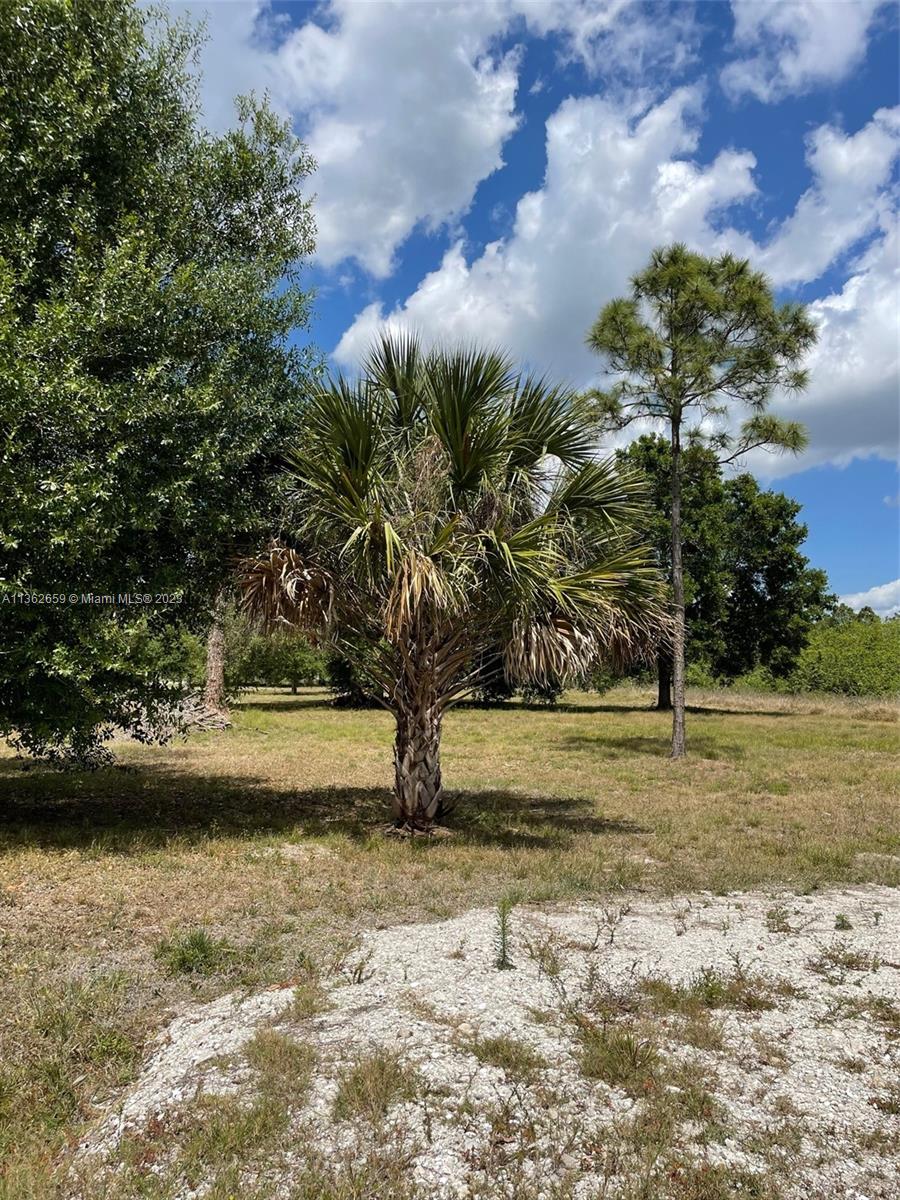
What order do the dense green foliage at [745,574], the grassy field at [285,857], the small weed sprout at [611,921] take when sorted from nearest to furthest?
the grassy field at [285,857] → the small weed sprout at [611,921] → the dense green foliage at [745,574]

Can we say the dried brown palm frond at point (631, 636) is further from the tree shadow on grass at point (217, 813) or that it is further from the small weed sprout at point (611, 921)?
the small weed sprout at point (611, 921)

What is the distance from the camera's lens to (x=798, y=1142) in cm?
274

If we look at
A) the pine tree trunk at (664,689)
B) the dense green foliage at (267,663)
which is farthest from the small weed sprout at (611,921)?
the pine tree trunk at (664,689)

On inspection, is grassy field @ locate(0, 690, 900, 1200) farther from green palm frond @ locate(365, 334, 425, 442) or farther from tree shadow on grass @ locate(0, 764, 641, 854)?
green palm frond @ locate(365, 334, 425, 442)

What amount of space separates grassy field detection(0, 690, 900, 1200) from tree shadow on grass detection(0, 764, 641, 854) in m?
0.05

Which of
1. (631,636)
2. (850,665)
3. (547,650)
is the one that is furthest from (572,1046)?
(850,665)

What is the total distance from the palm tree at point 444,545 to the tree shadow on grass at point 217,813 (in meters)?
1.12

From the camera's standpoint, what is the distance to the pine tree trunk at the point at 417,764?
7.97m

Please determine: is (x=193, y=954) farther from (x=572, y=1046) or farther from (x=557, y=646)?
(x=557, y=646)

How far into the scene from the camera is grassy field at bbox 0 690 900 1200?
372cm

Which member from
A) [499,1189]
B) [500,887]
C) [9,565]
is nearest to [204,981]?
[499,1189]

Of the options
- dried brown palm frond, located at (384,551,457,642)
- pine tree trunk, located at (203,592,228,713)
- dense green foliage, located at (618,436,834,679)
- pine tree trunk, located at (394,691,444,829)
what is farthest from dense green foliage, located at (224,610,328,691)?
dense green foliage, located at (618,436,834,679)

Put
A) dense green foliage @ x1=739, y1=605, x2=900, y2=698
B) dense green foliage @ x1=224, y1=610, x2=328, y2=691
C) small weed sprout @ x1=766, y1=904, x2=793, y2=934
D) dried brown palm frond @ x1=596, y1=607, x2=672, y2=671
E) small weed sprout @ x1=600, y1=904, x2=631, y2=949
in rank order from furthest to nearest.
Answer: dense green foliage @ x1=739, y1=605, x2=900, y2=698
dense green foliage @ x1=224, y1=610, x2=328, y2=691
dried brown palm frond @ x1=596, y1=607, x2=672, y2=671
small weed sprout @ x1=766, y1=904, x2=793, y2=934
small weed sprout @ x1=600, y1=904, x2=631, y2=949

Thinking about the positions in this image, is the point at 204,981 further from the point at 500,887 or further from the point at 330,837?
the point at 330,837
